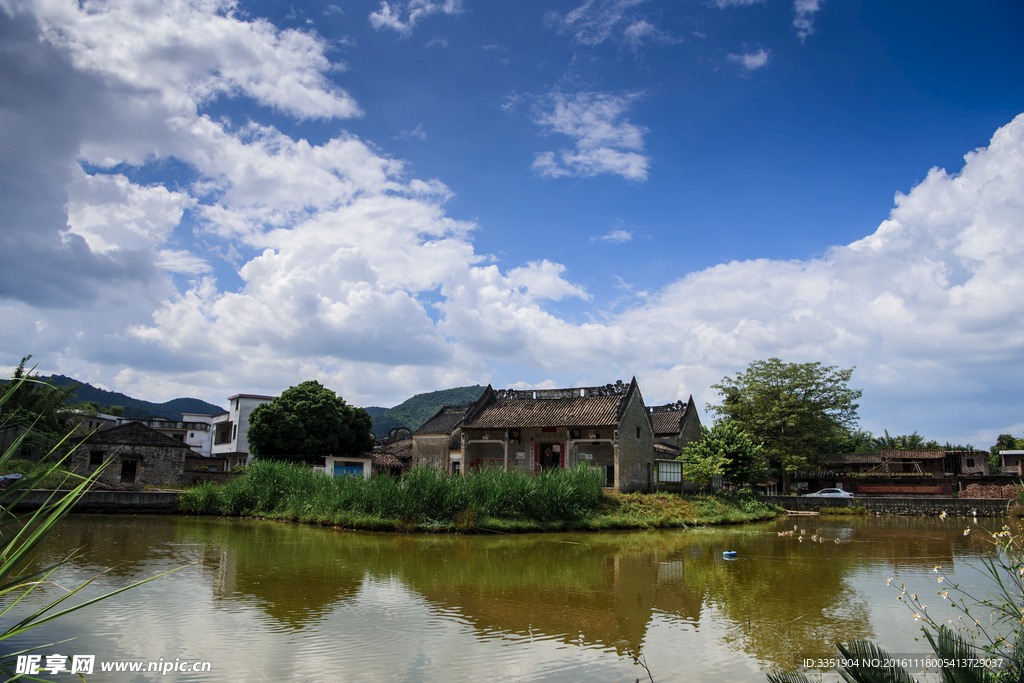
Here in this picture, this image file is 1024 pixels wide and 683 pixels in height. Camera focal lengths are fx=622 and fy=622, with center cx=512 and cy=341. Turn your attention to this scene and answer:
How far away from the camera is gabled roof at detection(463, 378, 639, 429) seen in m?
30.7

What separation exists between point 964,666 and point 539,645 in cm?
519

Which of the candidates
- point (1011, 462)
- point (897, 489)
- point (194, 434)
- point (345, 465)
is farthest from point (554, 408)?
point (194, 434)

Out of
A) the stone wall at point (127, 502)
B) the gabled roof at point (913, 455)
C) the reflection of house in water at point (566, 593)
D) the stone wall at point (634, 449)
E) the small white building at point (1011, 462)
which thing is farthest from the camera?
the gabled roof at point (913, 455)

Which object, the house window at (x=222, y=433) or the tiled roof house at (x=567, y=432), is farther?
the house window at (x=222, y=433)

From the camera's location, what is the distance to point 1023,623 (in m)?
4.22

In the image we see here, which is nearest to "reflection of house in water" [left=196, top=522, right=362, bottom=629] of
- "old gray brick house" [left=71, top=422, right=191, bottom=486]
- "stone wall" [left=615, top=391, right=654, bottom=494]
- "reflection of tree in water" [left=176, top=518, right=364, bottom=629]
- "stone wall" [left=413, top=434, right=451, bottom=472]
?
"reflection of tree in water" [left=176, top=518, right=364, bottom=629]

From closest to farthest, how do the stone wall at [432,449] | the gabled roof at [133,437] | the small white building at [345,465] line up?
the gabled roof at [133,437] < the small white building at [345,465] < the stone wall at [432,449]

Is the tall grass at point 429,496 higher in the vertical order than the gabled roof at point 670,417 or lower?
lower

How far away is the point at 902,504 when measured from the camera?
32906 millimetres

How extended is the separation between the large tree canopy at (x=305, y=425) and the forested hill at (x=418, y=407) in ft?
174

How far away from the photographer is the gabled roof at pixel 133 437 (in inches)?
1260

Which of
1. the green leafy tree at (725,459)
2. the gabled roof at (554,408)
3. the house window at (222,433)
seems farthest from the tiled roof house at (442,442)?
the house window at (222,433)

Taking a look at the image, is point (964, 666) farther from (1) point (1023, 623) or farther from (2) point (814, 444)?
(2) point (814, 444)

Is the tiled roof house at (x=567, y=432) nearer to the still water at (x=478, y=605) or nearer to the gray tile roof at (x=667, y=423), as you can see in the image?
the gray tile roof at (x=667, y=423)
